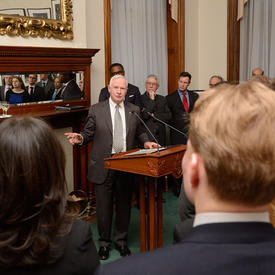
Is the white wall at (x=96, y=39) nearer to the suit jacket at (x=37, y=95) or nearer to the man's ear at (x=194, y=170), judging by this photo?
the suit jacket at (x=37, y=95)

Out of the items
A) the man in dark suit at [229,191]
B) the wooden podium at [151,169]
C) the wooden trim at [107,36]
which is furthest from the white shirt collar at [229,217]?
the wooden trim at [107,36]

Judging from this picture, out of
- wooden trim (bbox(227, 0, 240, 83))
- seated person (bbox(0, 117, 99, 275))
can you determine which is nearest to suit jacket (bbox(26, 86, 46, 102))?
seated person (bbox(0, 117, 99, 275))

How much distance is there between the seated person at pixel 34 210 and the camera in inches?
42.2

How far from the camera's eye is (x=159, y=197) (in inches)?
126

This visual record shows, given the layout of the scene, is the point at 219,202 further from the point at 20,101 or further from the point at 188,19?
the point at 188,19

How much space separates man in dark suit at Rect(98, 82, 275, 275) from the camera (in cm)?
72

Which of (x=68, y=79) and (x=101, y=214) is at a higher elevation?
(x=68, y=79)

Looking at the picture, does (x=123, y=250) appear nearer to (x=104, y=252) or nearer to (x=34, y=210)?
(x=104, y=252)

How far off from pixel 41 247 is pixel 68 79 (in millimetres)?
3584

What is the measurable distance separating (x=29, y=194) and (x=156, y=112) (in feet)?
13.9

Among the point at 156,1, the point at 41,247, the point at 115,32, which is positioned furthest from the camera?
the point at 156,1

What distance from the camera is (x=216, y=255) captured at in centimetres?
72

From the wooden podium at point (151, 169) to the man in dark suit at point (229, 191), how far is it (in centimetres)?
207

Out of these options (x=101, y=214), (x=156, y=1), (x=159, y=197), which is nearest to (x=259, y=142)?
(x=159, y=197)
